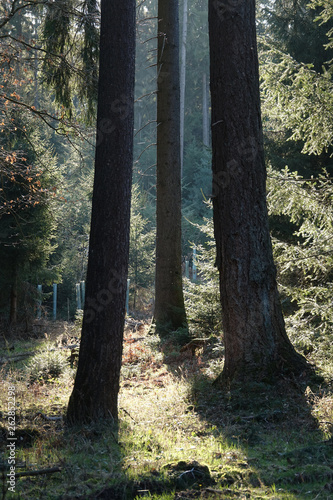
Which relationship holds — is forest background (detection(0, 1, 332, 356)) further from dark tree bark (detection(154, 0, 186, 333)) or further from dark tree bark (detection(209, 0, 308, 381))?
dark tree bark (detection(154, 0, 186, 333))

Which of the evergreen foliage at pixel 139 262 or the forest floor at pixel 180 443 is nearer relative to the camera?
the forest floor at pixel 180 443

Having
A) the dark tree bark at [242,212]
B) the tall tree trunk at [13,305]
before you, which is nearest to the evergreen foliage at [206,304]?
the dark tree bark at [242,212]

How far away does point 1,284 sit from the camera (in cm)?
1458

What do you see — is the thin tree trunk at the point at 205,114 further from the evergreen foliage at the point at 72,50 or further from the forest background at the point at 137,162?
the evergreen foliage at the point at 72,50

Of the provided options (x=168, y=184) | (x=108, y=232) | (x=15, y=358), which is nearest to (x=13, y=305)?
(x=15, y=358)

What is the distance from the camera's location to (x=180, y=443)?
4.72 m

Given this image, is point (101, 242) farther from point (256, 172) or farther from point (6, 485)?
point (6, 485)

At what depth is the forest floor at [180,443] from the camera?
3576 mm

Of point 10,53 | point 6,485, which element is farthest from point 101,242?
point 10,53

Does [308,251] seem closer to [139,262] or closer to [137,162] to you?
[137,162]

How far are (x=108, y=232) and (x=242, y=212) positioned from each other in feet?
6.16

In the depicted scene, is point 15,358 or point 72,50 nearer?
point 72,50

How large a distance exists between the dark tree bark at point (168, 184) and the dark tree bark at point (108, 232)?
535 centimetres

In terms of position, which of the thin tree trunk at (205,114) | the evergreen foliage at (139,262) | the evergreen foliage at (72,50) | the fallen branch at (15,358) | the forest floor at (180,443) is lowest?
the forest floor at (180,443)
